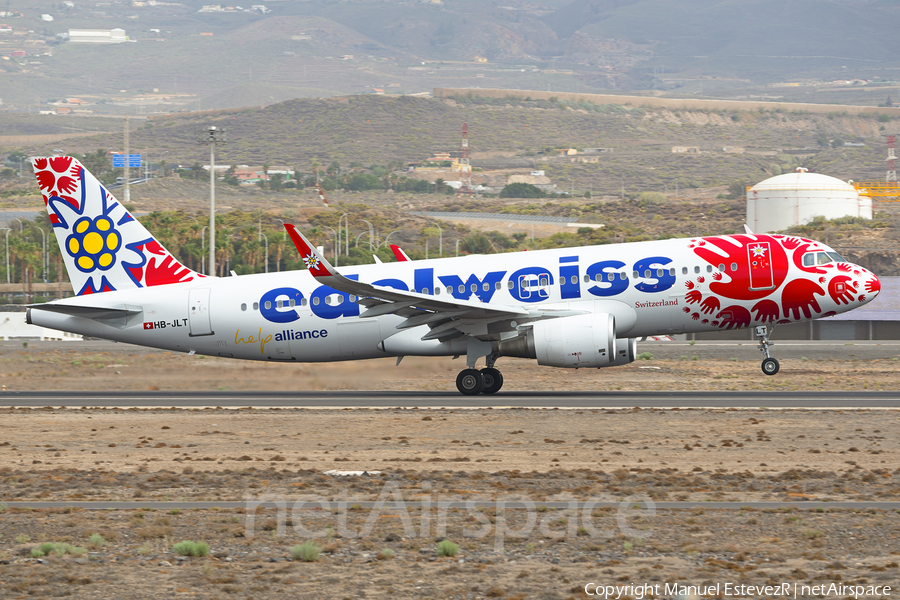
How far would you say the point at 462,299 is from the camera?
96.0 ft

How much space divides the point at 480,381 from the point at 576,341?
3.69 meters

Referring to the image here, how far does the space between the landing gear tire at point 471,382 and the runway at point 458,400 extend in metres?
0.26

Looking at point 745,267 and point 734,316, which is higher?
point 745,267

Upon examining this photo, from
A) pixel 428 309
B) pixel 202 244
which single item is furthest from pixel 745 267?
pixel 202 244

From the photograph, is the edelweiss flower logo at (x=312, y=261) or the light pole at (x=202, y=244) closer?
the edelweiss flower logo at (x=312, y=261)

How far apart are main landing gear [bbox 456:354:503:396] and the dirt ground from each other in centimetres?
369

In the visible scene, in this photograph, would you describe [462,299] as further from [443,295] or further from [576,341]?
[576,341]

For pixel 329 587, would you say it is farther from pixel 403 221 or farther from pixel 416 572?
pixel 403 221

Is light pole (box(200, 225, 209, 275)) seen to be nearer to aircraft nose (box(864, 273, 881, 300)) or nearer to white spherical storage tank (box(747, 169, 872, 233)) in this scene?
white spherical storage tank (box(747, 169, 872, 233))

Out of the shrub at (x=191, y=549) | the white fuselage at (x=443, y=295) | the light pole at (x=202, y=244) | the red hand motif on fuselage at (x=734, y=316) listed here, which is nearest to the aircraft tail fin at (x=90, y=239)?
the white fuselage at (x=443, y=295)

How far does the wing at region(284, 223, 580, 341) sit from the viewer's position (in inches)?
1045

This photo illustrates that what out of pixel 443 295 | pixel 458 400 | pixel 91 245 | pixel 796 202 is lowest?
pixel 458 400

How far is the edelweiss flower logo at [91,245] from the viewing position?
1222 inches

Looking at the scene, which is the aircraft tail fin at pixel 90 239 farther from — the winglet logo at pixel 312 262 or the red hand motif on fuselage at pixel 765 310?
the red hand motif on fuselage at pixel 765 310
